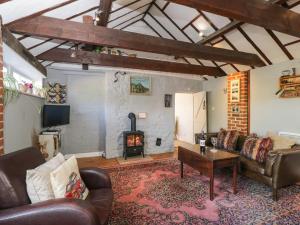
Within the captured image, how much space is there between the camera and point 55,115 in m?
4.22

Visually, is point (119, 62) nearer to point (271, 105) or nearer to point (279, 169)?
point (271, 105)

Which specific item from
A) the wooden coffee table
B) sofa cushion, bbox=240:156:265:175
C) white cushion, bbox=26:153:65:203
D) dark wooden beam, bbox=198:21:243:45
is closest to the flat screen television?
white cushion, bbox=26:153:65:203

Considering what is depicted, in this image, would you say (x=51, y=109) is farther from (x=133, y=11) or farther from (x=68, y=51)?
(x=133, y=11)

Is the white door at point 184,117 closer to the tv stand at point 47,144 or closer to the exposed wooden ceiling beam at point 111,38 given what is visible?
the exposed wooden ceiling beam at point 111,38

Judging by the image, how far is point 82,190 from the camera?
1.84 meters

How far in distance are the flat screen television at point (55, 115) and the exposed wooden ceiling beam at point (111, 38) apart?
1921 mm

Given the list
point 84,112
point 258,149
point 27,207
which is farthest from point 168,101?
point 27,207

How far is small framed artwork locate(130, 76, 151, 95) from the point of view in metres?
5.29

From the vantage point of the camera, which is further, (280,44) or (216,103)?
(216,103)

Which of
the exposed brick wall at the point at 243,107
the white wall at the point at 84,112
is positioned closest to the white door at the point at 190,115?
the exposed brick wall at the point at 243,107

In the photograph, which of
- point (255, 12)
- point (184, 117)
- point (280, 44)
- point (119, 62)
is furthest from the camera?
point (184, 117)

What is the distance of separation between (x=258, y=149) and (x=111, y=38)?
3005mm

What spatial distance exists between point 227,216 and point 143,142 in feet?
10.2

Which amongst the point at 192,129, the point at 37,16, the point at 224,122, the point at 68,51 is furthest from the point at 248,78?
the point at 37,16
